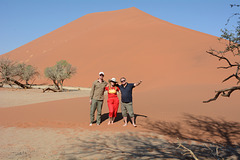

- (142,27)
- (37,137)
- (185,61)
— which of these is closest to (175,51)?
(185,61)

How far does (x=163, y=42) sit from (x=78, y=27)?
4833 centimetres

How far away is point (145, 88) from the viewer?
77.3ft

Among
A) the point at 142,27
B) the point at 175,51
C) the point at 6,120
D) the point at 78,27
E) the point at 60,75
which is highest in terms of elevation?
the point at 78,27

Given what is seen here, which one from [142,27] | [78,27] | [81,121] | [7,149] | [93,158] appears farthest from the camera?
[78,27]

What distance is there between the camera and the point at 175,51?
3316 cm

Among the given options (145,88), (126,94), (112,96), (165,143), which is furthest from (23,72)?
(165,143)

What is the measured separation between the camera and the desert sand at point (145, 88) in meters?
5.39

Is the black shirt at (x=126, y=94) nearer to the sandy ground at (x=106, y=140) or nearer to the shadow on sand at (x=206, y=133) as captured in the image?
the sandy ground at (x=106, y=140)

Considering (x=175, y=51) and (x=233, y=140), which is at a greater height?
(x=175, y=51)

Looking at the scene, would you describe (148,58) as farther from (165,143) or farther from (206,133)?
(165,143)

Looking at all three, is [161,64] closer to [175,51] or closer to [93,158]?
[175,51]

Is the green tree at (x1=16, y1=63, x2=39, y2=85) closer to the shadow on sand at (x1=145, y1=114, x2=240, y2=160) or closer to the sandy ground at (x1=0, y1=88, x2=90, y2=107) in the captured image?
the sandy ground at (x1=0, y1=88, x2=90, y2=107)

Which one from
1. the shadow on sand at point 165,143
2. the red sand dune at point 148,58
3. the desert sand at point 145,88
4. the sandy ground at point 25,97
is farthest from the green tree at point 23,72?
the shadow on sand at point 165,143

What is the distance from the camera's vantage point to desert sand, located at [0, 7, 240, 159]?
539 cm
